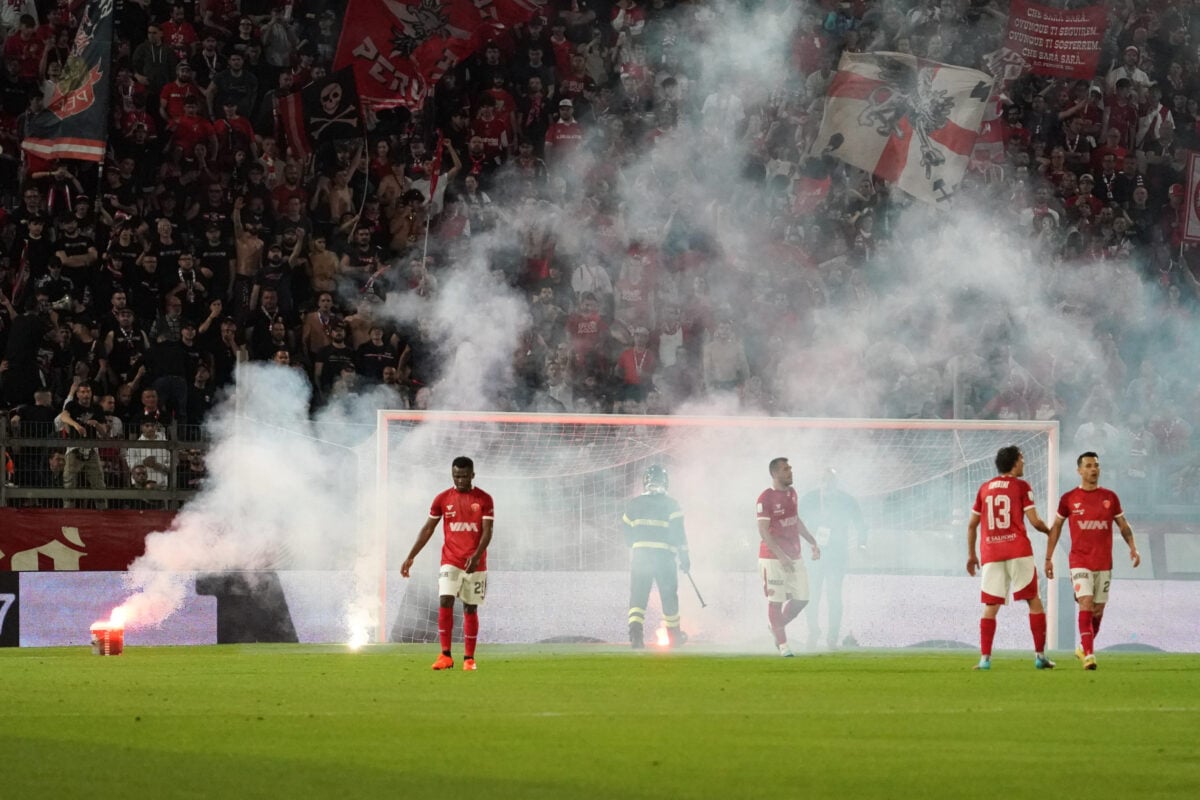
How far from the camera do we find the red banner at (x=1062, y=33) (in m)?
24.5

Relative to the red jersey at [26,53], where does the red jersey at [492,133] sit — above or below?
below

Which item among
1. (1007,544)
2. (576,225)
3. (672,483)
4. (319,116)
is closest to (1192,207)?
(576,225)

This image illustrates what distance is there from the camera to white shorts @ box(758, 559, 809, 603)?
16.2m

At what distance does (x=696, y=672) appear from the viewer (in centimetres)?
1291

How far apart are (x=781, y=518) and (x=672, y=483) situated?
12.1ft

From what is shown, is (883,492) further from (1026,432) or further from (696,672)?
(696,672)

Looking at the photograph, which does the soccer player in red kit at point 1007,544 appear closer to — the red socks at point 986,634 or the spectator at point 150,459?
the red socks at point 986,634

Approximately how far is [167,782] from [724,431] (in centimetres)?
1361

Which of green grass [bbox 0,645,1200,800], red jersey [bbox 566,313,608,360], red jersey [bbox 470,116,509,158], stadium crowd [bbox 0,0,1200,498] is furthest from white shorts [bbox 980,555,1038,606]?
red jersey [bbox 470,116,509,158]

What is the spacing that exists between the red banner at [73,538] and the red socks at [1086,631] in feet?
30.1

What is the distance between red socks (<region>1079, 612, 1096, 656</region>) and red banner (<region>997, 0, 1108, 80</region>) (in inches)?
505

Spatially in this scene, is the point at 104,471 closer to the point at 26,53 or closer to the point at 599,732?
the point at 26,53

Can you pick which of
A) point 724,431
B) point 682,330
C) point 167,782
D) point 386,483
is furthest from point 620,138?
point 167,782

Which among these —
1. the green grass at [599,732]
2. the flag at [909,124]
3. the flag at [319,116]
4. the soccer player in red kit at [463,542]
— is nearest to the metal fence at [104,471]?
the green grass at [599,732]
